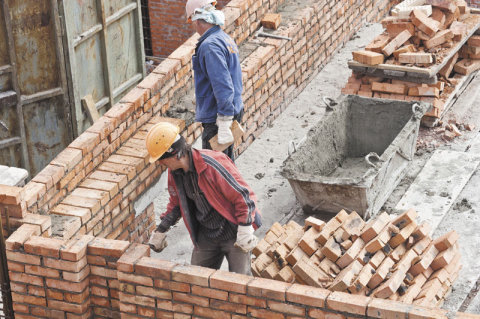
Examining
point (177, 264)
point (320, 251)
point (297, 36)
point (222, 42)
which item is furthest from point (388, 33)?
point (177, 264)

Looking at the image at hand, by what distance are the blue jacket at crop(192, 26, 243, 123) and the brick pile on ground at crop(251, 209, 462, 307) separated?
4.20 feet

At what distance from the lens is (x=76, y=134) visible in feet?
32.0

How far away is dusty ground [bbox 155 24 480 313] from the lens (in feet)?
24.8

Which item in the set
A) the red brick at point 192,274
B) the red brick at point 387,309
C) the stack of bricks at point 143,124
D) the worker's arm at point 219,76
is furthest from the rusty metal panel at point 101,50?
the red brick at point 387,309

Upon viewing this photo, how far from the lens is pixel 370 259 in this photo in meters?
6.70

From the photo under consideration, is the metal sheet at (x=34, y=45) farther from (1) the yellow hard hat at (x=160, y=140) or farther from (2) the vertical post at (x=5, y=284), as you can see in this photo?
(1) the yellow hard hat at (x=160, y=140)

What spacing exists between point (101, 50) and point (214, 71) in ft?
9.39

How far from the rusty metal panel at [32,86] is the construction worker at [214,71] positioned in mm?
2125

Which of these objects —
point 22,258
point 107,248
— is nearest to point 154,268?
point 107,248

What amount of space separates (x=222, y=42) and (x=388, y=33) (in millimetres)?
2982

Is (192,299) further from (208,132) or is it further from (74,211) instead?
(208,132)

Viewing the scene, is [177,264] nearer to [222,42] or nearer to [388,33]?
[222,42]

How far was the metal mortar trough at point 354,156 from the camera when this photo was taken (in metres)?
7.85

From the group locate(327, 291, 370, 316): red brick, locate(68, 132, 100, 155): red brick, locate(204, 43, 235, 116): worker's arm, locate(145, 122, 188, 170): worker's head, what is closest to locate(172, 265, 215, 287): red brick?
locate(145, 122, 188, 170): worker's head
